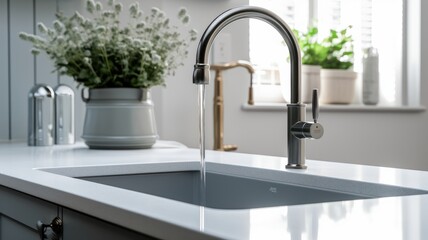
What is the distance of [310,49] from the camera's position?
110 inches

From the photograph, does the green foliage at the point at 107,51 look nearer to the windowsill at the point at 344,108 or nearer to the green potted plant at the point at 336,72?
the windowsill at the point at 344,108

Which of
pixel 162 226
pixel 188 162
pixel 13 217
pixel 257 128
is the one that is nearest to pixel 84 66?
pixel 188 162

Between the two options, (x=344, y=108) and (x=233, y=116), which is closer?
(x=233, y=116)

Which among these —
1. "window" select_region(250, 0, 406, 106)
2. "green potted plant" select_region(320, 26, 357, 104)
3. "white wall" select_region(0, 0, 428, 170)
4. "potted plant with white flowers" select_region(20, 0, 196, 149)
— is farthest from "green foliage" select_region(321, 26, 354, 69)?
"potted plant with white flowers" select_region(20, 0, 196, 149)

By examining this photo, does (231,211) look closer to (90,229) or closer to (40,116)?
(90,229)

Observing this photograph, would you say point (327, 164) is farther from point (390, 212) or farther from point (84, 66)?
point (84, 66)

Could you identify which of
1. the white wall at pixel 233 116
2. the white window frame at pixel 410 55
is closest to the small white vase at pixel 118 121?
the white wall at pixel 233 116

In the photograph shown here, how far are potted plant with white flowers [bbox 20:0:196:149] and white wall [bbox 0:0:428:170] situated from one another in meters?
0.30

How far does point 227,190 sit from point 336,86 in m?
1.50

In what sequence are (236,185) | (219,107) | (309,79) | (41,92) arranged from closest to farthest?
(236,185) < (41,92) < (219,107) < (309,79)

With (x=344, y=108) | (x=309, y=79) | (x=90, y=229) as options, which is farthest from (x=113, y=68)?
(x=344, y=108)

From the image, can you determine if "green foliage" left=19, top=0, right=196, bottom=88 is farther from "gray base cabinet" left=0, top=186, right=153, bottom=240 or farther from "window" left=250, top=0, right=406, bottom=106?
"window" left=250, top=0, right=406, bottom=106

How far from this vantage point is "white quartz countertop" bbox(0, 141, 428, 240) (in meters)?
0.66

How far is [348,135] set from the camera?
110 inches
